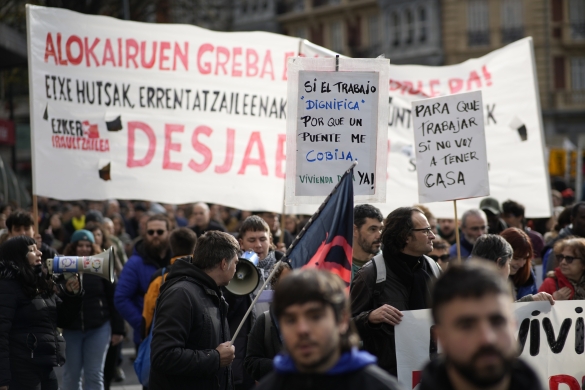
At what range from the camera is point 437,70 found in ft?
33.3

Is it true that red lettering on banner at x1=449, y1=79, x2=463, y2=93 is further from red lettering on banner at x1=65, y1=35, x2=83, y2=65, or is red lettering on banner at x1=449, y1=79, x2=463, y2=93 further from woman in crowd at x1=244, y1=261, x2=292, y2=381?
woman in crowd at x1=244, y1=261, x2=292, y2=381

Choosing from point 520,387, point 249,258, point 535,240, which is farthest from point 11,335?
point 535,240

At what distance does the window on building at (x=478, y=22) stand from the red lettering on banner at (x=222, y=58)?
37.8 meters

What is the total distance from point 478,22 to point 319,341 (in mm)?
44864

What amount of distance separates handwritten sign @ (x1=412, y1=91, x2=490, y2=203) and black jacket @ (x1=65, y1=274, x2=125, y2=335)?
3.33 m

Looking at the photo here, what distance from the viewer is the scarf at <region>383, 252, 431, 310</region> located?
16.4 feet

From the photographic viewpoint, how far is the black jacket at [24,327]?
5781 mm

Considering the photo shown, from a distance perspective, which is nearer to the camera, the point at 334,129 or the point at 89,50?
the point at 334,129

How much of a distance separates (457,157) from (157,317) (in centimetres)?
291

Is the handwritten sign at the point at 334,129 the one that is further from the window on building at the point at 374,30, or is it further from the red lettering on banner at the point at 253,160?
the window on building at the point at 374,30

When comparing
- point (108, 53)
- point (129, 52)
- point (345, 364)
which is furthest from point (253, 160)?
point (345, 364)

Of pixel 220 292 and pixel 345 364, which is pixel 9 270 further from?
pixel 345 364

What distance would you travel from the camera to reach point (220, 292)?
491 cm

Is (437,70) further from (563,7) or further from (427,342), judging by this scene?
(563,7)
